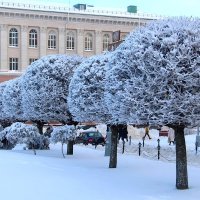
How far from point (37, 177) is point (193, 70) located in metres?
5.91

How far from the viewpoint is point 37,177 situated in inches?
655

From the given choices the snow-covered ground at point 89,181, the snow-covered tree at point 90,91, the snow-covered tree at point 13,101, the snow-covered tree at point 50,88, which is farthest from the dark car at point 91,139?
the snow-covered tree at point 90,91

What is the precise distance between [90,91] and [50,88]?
585 cm

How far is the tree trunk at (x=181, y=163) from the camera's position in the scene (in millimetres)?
14447

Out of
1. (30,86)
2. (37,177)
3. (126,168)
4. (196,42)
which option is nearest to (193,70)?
(196,42)

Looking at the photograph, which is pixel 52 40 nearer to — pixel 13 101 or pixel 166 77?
pixel 13 101

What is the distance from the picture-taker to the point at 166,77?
44.5 feet

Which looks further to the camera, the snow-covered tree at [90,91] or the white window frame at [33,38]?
the white window frame at [33,38]

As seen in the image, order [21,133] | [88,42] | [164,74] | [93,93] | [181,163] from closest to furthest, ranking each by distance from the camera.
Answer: [164,74] < [181,163] < [93,93] < [21,133] < [88,42]

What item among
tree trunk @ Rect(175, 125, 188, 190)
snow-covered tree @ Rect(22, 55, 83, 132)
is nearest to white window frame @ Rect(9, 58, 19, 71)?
snow-covered tree @ Rect(22, 55, 83, 132)

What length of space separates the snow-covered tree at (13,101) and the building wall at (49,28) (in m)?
34.7

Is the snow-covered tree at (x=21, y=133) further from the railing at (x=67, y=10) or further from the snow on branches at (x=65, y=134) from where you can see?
the railing at (x=67, y=10)

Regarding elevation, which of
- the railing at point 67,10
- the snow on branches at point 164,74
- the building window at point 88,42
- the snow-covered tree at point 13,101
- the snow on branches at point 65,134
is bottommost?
the snow on branches at point 65,134

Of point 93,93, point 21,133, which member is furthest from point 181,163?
point 21,133
